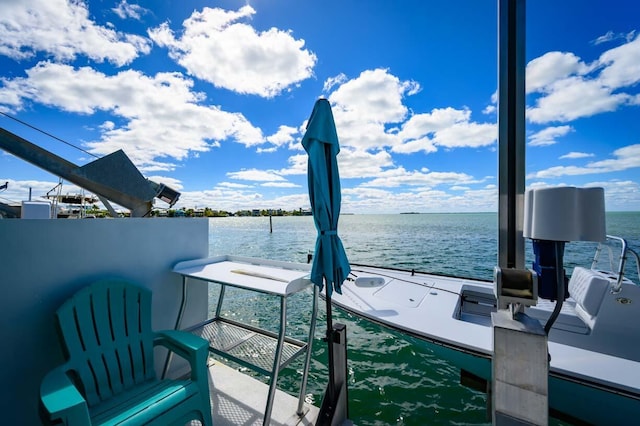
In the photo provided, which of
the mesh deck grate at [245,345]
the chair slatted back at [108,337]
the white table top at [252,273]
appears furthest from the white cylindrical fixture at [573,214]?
the chair slatted back at [108,337]

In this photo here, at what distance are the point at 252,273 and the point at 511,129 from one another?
210 cm

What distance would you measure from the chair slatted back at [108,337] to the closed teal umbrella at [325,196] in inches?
43.2

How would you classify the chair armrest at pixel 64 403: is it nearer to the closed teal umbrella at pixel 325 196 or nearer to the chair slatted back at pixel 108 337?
the chair slatted back at pixel 108 337

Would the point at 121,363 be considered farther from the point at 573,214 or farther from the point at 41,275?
the point at 573,214

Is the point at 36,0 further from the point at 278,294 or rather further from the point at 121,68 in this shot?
the point at 278,294

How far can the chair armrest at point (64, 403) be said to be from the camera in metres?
0.83

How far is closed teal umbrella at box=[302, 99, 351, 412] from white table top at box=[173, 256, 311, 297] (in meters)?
0.15

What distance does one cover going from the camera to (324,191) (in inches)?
55.2

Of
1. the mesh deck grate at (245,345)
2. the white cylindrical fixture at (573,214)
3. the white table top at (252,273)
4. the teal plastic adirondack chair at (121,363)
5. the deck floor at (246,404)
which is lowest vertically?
the deck floor at (246,404)

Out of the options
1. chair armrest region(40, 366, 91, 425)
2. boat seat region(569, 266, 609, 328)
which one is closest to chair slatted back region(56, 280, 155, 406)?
chair armrest region(40, 366, 91, 425)

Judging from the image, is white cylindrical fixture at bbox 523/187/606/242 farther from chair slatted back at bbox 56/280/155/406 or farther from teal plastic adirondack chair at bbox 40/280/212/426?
chair slatted back at bbox 56/280/155/406

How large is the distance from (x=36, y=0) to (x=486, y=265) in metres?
11.9

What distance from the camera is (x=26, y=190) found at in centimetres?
351

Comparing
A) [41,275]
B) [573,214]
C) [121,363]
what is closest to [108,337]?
[121,363]
